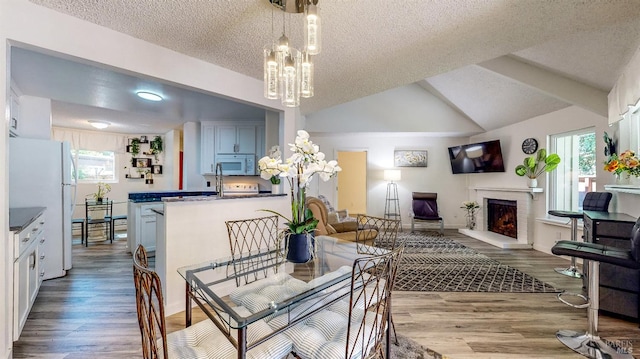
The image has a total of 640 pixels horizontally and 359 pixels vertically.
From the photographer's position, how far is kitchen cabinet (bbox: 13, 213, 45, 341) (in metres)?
1.87

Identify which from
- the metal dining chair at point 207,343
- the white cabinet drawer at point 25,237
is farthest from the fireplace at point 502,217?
the white cabinet drawer at point 25,237

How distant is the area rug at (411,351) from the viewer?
72.9 inches

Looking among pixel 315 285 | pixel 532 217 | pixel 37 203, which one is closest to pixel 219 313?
pixel 315 285

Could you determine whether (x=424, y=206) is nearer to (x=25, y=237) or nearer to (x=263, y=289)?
(x=263, y=289)

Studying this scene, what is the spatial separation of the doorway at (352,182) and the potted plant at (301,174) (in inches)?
247

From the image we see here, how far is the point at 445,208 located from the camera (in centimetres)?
671

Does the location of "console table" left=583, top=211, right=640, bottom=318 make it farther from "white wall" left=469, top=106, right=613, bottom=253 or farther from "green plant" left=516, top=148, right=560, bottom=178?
"green plant" left=516, top=148, right=560, bottom=178

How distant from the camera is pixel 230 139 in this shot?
17.3 feet

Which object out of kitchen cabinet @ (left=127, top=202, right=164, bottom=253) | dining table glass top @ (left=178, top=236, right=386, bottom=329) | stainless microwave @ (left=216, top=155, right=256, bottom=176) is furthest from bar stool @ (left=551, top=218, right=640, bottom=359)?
kitchen cabinet @ (left=127, top=202, right=164, bottom=253)

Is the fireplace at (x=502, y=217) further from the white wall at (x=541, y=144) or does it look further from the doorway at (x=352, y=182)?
the doorway at (x=352, y=182)

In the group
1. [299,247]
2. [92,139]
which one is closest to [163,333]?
[299,247]

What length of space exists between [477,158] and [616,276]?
3.92 m

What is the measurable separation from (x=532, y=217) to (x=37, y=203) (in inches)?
281

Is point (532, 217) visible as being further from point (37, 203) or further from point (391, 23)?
point (37, 203)
